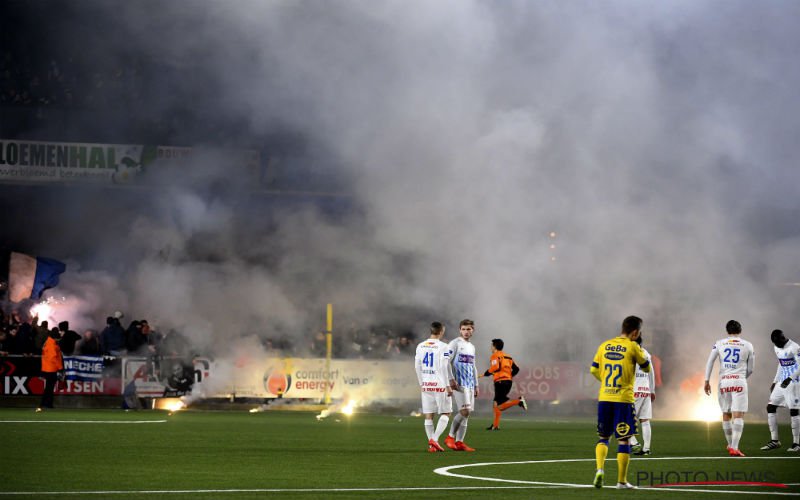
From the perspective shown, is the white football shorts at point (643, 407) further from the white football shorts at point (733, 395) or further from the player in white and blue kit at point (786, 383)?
the player in white and blue kit at point (786, 383)

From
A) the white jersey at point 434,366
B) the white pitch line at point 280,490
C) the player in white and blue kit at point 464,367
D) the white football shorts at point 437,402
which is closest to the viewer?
the white pitch line at point 280,490

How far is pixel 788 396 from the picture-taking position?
21.9 metres

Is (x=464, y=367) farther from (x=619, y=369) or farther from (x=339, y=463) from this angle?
(x=619, y=369)

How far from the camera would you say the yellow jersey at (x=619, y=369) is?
45.9 feet

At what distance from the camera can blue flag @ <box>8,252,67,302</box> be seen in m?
43.6

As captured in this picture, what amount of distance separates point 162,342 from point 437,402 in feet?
59.8

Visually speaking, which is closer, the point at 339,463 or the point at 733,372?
the point at 339,463

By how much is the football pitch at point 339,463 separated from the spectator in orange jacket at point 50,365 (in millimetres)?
6115

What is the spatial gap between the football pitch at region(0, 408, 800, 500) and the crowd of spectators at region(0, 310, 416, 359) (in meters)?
8.87

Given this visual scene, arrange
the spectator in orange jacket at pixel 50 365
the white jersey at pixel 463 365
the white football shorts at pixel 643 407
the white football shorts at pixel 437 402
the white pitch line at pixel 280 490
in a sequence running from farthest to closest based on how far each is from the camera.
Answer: the spectator in orange jacket at pixel 50 365
the white jersey at pixel 463 365
the white football shorts at pixel 643 407
the white football shorts at pixel 437 402
the white pitch line at pixel 280 490

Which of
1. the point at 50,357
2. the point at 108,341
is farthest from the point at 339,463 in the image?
the point at 108,341

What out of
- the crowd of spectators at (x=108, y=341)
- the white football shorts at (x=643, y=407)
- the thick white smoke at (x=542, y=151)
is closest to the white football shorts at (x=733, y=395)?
the white football shorts at (x=643, y=407)

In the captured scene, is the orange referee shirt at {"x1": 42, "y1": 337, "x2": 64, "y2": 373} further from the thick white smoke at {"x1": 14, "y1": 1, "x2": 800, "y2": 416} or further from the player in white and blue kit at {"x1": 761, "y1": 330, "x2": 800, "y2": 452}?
the player in white and blue kit at {"x1": 761, "y1": 330, "x2": 800, "y2": 452}

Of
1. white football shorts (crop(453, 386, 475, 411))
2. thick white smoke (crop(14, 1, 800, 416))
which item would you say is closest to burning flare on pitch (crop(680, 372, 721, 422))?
thick white smoke (crop(14, 1, 800, 416))
